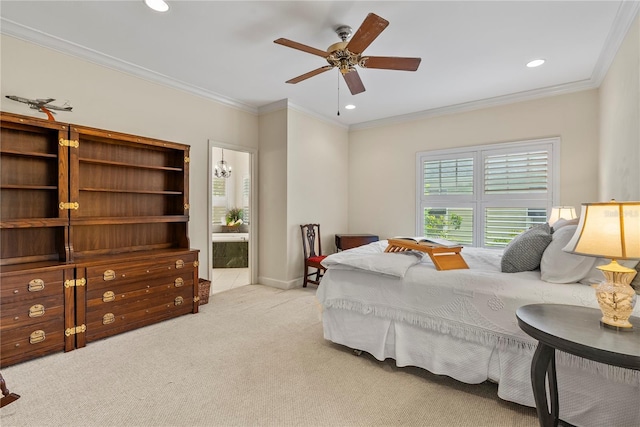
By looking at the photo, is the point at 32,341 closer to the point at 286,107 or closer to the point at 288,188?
the point at 288,188

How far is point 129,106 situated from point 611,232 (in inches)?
163

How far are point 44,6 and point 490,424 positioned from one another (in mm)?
4173

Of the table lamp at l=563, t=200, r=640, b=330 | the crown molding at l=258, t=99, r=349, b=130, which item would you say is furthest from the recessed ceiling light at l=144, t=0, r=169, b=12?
the table lamp at l=563, t=200, r=640, b=330

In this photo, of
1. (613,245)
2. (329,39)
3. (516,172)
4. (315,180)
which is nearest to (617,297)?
(613,245)

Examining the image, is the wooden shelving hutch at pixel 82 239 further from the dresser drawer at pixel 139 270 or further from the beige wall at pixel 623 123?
the beige wall at pixel 623 123

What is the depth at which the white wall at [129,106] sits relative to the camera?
2.74 m

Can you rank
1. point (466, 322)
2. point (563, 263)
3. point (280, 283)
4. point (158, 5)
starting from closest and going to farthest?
point (563, 263) → point (466, 322) → point (158, 5) → point (280, 283)

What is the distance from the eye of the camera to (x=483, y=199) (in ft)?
14.9

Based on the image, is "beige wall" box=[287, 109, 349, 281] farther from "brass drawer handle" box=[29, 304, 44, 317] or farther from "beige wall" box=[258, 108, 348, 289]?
"brass drawer handle" box=[29, 304, 44, 317]

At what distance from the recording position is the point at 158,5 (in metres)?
2.36

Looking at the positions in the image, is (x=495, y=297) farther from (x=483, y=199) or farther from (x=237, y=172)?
(x=237, y=172)

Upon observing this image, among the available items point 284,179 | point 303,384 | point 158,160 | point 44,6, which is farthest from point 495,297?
point 44,6

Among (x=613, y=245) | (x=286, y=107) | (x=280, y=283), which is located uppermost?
(x=286, y=107)

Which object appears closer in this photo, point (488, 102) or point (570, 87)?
point (570, 87)
